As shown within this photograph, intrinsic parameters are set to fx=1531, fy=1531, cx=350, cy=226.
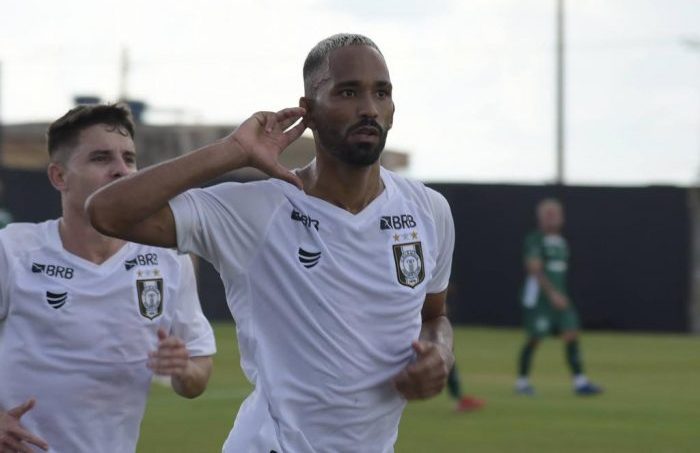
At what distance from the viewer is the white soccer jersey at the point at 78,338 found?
18.6 feet

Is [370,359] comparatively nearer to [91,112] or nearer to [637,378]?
[91,112]

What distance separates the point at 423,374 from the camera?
4.66 m

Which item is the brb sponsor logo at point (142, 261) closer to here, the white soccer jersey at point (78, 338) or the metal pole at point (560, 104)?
the white soccer jersey at point (78, 338)

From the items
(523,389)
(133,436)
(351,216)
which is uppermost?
Result: (351,216)

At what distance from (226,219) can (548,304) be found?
12339 mm

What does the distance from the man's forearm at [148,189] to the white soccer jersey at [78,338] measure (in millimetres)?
1327

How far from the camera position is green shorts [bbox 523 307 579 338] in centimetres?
1647

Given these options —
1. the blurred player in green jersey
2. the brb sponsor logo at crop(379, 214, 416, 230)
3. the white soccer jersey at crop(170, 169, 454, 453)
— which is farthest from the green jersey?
the white soccer jersey at crop(170, 169, 454, 453)

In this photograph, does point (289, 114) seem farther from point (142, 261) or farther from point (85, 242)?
point (85, 242)

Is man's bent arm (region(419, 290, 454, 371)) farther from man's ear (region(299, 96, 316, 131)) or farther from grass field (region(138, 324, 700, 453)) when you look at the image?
grass field (region(138, 324, 700, 453))

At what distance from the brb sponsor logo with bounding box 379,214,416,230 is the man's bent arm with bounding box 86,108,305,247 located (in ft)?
1.37

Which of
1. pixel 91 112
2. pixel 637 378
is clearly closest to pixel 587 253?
pixel 637 378

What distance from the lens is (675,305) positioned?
27781 millimetres

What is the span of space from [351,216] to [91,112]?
1.62 meters
